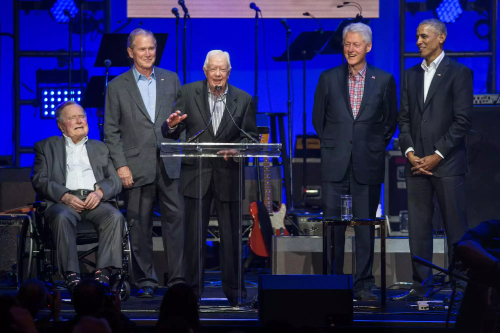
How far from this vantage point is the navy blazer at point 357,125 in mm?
4754

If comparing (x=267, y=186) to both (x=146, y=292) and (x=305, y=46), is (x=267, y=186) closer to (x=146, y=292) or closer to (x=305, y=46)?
(x=305, y=46)

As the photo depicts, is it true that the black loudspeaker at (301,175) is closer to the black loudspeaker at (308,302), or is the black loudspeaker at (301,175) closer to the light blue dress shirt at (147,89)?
the light blue dress shirt at (147,89)

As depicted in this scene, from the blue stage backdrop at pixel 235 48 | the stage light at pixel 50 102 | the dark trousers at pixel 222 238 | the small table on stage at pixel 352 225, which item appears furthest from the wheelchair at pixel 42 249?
the blue stage backdrop at pixel 235 48

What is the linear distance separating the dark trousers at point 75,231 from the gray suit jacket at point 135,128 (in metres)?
Result: 0.35

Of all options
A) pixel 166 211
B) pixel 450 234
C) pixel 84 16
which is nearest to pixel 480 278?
pixel 450 234

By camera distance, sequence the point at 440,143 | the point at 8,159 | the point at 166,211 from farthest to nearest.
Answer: the point at 8,159 < the point at 166,211 < the point at 440,143

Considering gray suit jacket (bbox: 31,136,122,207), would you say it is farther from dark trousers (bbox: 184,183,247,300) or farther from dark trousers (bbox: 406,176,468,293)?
dark trousers (bbox: 406,176,468,293)

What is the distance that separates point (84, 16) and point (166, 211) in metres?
4.01

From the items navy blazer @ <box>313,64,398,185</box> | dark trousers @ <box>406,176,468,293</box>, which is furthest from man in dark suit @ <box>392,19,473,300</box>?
navy blazer @ <box>313,64,398,185</box>

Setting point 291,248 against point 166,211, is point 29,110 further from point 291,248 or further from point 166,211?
point 291,248

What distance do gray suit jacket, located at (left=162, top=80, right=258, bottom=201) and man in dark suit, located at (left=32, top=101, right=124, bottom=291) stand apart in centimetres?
68

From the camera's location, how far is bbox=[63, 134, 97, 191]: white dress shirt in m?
5.00

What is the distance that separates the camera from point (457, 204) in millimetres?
4695

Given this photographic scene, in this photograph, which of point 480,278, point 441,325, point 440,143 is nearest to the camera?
point 480,278
